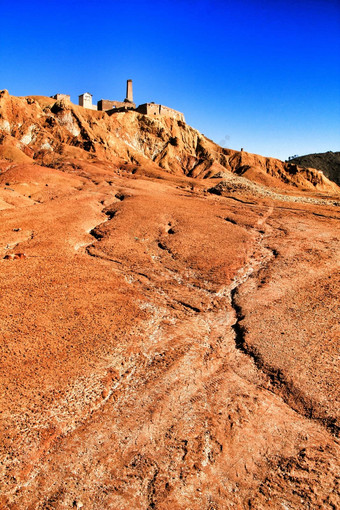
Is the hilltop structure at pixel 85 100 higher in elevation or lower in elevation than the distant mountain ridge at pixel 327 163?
higher

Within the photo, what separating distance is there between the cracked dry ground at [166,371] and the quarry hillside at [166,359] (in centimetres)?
3

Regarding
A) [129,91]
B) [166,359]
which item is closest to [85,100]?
[129,91]

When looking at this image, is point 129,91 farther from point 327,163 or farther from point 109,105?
point 327,163

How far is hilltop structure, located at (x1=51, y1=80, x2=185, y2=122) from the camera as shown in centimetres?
4650

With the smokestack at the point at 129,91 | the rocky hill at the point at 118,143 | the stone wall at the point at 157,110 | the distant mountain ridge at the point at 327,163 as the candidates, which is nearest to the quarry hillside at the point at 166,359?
the rocky hill at the point at 118,143

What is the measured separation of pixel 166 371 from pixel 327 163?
287 feet

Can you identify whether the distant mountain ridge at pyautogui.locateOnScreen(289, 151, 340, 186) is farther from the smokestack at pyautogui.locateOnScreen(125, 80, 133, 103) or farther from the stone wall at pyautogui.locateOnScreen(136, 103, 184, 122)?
the smokestack at pyautogui.locateOnScreen(125, 80, 133, 103)

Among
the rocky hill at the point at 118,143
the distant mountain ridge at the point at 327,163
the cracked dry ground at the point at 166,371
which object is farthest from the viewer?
the distant mountain ridge at the point at 327,163

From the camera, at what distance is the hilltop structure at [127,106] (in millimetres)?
46500

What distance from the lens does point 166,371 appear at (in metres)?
6.36

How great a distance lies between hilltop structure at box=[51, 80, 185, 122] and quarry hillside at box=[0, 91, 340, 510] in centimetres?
3662

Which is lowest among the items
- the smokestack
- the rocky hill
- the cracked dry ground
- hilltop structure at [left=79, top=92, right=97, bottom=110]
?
the cracked dry ground

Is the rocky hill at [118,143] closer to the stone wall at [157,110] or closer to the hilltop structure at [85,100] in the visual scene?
the stone wall at [157,110]

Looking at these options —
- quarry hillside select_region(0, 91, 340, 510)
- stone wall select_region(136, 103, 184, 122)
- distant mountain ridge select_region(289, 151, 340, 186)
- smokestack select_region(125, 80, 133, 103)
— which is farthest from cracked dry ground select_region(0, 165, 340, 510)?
distant mountain ridge select_region(289, 151, 340, 186)
